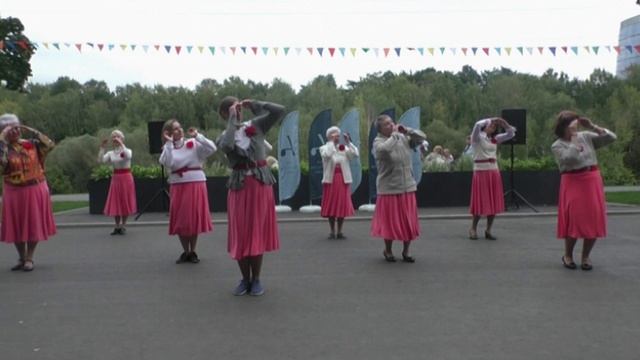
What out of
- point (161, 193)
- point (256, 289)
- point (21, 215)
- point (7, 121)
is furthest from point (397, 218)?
point (161, 193)

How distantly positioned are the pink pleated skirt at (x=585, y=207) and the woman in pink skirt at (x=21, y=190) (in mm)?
6324

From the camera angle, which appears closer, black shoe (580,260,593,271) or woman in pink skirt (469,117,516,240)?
black shoe (580,260,593,271)

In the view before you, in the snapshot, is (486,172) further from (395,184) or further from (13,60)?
(13,60)

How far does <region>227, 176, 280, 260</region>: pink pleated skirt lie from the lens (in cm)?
649

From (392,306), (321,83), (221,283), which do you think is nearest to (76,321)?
(221,283)

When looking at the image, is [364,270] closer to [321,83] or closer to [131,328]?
[131,328]

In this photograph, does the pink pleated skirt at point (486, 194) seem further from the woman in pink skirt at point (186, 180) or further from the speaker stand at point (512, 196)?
the speaker stand at point (512, 196)

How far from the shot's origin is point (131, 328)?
541 centimetres

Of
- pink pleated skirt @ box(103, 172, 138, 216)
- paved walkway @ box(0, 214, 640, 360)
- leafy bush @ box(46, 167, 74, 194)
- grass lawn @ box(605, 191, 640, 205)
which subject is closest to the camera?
paved walkway @ box(0, 214, 640, 360)

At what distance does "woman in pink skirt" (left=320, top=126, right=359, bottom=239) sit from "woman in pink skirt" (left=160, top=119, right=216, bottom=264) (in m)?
3.16

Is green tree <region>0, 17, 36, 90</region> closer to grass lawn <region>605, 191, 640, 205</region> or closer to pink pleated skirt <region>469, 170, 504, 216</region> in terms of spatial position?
pink pleated skirt <region>469, 170, 504, 216</region>

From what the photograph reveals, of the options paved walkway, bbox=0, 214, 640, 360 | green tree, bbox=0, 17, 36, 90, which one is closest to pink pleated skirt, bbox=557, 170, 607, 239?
paved walkway, bbox=0, 214, 640, 360

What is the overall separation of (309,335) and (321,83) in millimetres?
53097

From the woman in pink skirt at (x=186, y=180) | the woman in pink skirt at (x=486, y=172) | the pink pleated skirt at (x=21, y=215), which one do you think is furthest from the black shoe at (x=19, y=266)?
the woman in pink skirt at (x=486, y=172)
